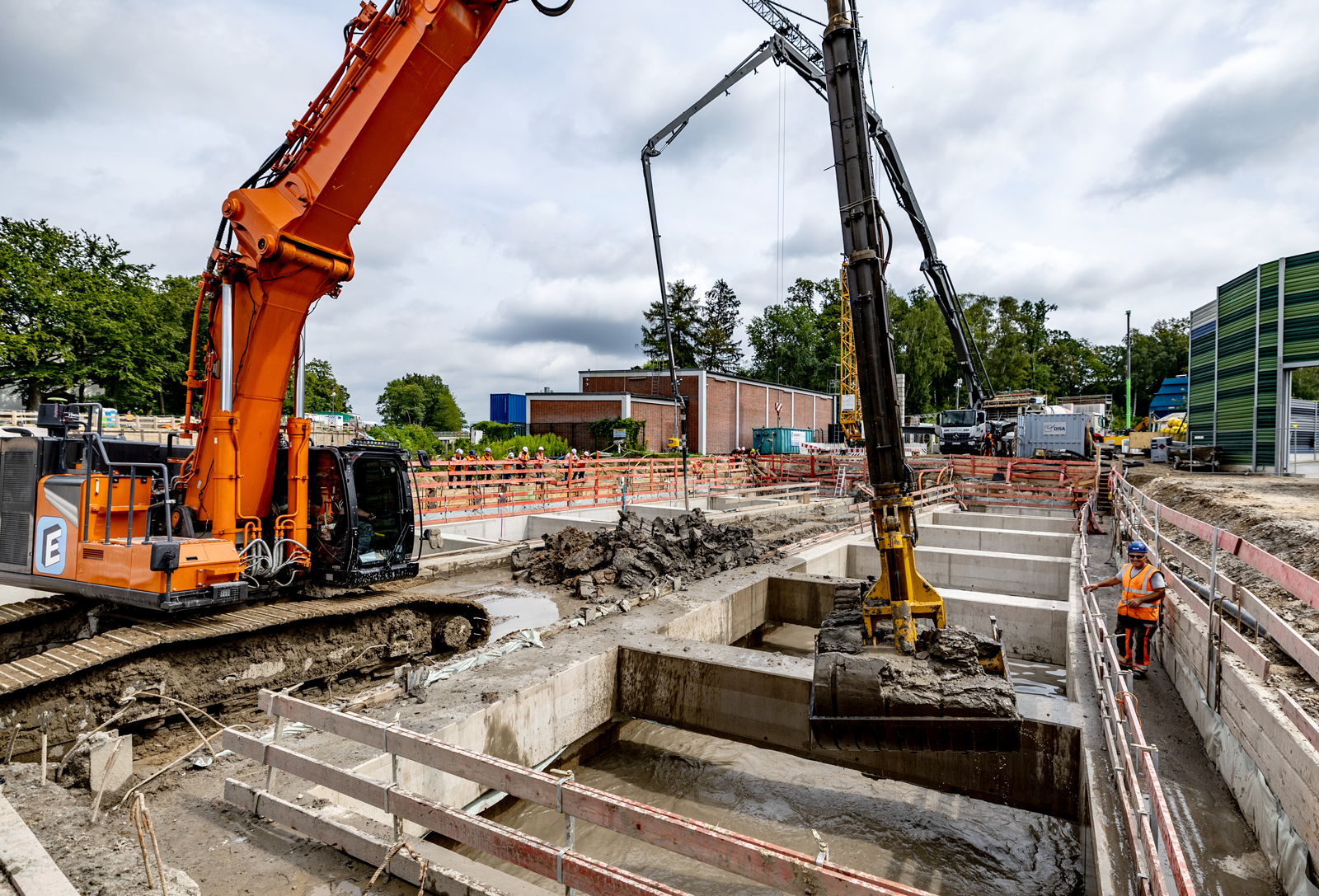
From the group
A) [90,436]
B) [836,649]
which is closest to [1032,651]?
[836,649]

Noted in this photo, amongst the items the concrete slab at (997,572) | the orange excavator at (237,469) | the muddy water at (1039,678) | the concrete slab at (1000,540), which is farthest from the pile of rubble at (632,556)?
the concrete slab at (1000,540)

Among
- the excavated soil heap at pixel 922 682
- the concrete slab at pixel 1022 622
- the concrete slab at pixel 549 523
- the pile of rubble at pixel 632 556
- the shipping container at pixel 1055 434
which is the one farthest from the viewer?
the shipping container at pixel 1055 434

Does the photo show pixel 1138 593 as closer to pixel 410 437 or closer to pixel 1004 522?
pixel 1004 522

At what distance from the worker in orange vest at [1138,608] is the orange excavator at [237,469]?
816cm

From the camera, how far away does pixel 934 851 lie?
18.7 feet

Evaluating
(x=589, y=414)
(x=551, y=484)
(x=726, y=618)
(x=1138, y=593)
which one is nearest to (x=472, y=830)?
(x=726, y=618)

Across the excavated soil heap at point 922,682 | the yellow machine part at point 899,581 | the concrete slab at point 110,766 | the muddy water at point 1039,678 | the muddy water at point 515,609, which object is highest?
the yellow machine part at point 899,581

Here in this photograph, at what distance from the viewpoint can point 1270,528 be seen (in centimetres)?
1010

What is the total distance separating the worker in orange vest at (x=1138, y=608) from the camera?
6996 mm

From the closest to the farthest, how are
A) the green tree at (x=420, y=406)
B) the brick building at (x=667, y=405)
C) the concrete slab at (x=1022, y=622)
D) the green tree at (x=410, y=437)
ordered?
the concrete slab at (x=1022, y=622), the green tree at (x=410, y=437), the brick building at (x=667, y=405), the green tree at (x=420, y=406)

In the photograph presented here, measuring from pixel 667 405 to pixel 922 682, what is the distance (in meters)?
34.9

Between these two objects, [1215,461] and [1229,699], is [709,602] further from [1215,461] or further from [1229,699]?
[1215,461]

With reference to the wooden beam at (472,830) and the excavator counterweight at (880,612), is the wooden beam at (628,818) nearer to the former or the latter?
the wooden beam at (472,830)

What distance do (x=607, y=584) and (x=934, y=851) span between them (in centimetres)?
676
